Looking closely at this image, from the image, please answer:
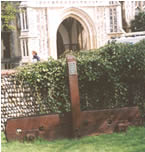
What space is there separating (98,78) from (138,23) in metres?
20.4

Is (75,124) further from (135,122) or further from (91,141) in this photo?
(135,122)

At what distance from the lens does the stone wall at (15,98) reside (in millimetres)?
7008

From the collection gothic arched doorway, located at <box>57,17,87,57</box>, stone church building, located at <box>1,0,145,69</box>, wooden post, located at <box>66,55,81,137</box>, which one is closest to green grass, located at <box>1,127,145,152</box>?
wooden post, located at <box>66,55,81,137</box>

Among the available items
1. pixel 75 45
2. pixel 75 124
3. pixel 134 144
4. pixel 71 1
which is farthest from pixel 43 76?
pixel 75 45

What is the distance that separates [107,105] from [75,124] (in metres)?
1.39

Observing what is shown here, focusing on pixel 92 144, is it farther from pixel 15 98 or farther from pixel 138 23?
pixel 138 23

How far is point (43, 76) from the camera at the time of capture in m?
6.82

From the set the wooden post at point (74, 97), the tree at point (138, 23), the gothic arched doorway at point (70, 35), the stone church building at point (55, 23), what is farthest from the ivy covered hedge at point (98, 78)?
the tree at point (138, 23)

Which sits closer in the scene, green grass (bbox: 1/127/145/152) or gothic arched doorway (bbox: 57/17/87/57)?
green grass (bbox: 1/127/145/152)

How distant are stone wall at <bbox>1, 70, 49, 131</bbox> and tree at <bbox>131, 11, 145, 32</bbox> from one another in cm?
1965

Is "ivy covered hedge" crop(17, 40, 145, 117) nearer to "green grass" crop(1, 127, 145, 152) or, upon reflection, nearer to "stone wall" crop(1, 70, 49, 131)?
"stone wall" crop(1, 70, 49, 131)

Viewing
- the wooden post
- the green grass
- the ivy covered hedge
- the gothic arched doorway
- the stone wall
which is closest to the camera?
the green grass

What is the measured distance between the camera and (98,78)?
22.5 feet

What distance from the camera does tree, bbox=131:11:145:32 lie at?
25469mm
